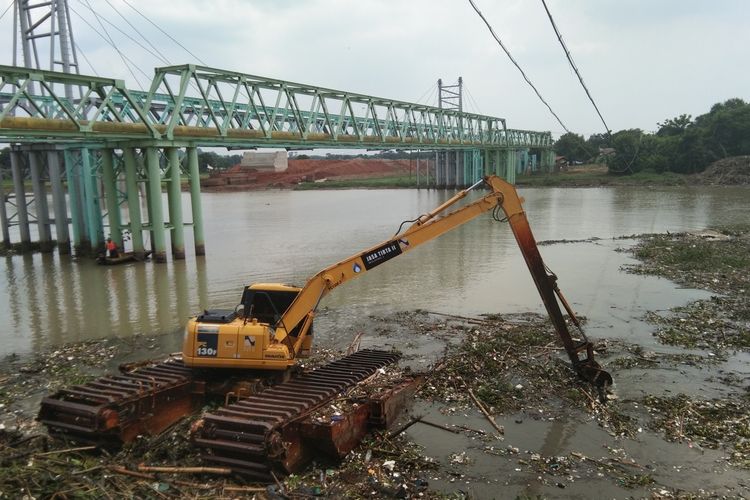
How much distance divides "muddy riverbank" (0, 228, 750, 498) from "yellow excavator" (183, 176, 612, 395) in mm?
1172

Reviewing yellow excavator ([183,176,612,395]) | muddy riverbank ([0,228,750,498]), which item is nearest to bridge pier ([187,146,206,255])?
muddy riverbank ([0,228,750,498])

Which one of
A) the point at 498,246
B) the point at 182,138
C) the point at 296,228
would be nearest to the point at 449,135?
the point at 296,228

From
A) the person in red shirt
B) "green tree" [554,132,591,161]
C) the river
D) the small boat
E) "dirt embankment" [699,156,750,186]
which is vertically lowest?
the river

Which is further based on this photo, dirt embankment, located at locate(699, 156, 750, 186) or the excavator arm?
dirt embankment, located at locate(699, 156, 750, 186)

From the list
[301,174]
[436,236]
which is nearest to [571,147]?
[301,174]

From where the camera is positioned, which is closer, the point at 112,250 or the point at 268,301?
the point at 268,301

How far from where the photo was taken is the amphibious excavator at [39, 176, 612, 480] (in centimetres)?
692

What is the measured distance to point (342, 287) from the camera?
19312 millimetres

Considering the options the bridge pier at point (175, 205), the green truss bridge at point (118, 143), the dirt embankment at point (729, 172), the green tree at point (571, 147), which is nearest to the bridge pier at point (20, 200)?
the green truss bridge at point (118, 143)

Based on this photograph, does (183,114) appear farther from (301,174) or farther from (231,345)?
(301,174)

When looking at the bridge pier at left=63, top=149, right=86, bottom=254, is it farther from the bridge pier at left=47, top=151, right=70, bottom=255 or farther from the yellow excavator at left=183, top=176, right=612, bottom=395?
the yellow excavator at left=183, top=176, right=612, bottom=395

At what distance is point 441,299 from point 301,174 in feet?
357

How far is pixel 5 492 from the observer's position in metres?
5.93

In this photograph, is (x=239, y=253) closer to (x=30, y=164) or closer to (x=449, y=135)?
(x=30, y=164)
